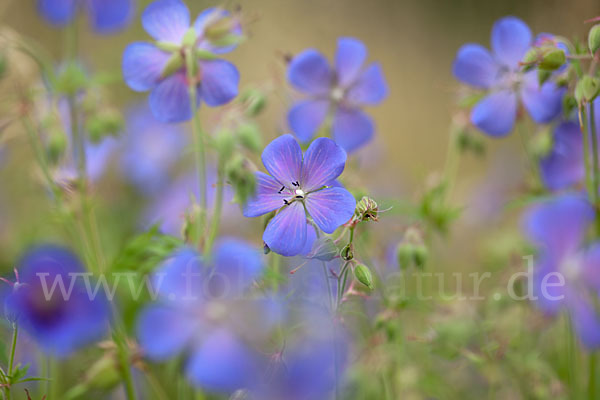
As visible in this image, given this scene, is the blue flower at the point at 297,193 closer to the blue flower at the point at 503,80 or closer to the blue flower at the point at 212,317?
the blue flower at the point at 212,317

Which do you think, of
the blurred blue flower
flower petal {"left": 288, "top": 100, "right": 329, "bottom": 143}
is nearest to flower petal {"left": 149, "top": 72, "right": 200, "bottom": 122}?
flower petal {"left": 288, "top": 100, "right": 329, "bottom": 143}

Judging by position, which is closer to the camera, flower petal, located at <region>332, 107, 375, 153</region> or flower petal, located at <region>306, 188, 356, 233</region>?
flower petal, located at <region>306, 188, 356, 233</region>

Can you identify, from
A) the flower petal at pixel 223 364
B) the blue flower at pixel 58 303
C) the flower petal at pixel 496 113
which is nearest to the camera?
the flower petal at pixel 223 364

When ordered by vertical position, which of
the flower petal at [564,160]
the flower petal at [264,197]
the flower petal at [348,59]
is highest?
the flower petal at [348,59]

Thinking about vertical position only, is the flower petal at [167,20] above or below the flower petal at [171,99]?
above

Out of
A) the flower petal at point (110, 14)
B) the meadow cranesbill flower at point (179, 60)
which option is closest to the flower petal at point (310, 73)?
the meadow cranesbill flower at point (179, 60)

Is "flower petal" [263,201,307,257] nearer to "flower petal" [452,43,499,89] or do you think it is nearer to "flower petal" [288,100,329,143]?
"flower petal" [288,100,329,143]
